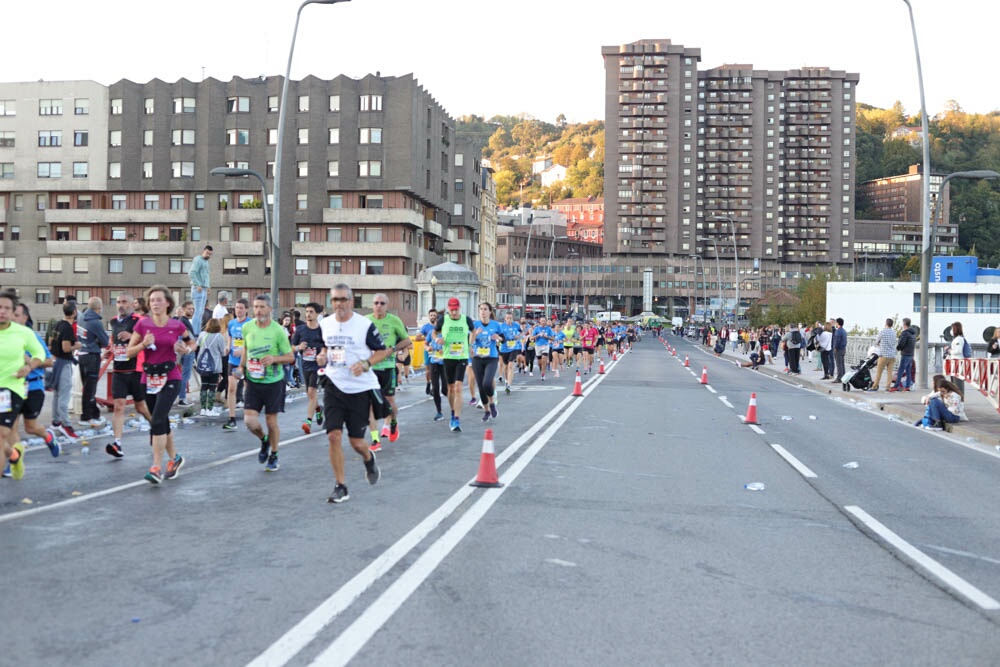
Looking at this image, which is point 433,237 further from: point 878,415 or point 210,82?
point 878,415

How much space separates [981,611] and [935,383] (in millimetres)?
13306

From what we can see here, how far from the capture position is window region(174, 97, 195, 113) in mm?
74250

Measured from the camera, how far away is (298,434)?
46.5ft

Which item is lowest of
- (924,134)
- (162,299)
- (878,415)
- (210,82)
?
(878,415)

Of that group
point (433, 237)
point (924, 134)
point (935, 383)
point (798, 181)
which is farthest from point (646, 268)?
point (935, 383)

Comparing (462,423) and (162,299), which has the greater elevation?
(162,299)

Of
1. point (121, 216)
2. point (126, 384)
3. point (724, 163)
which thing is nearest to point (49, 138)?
point (121, 216)

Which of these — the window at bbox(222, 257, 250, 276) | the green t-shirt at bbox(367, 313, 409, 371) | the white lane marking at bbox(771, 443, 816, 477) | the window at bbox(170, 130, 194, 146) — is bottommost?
the white lane marking at bbox(771, 443, 816, 477)

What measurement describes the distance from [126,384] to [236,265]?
219 ft

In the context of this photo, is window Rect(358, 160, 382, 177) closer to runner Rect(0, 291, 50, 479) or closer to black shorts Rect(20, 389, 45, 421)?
black shorts Rect(20, 389, 45, 421)

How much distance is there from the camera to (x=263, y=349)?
1020 centimetres

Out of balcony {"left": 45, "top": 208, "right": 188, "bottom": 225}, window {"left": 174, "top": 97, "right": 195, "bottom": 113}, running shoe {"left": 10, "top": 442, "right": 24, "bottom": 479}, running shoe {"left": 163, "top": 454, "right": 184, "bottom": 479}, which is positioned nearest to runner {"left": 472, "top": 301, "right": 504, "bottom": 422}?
running shoe {"left": 163, "top": 454, "right": 184, "bottom": 479}

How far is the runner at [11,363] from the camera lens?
860 centimetres

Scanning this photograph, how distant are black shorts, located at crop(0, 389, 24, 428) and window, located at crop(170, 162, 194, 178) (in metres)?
69.7
